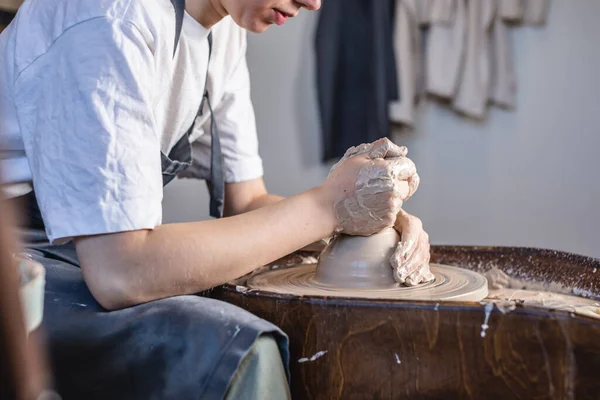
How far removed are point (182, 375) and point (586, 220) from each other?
2.60 meters

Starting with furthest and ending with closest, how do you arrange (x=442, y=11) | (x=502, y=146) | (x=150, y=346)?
1. (x=502, y=146)
2. (x=442, y=11)
3. (x=150, y=346)

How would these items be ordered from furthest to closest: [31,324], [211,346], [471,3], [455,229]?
[455,229]
[471,3]
[211,346]
[31,324]

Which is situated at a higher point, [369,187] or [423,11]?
[423,11]

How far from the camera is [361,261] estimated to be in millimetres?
1285

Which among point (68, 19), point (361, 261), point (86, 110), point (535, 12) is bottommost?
point (361, 261)

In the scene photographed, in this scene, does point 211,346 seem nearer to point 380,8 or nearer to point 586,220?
point 380,8

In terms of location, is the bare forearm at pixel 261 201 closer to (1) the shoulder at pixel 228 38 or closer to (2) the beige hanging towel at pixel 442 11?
(1) the shoulder at pixel 228 38

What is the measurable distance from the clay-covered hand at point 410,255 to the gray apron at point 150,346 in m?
0.39

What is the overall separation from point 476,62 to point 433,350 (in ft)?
7.46

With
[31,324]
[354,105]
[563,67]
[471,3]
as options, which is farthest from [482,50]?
[31,324]

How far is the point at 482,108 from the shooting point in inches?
117

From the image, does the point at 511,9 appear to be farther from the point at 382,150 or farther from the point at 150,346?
the point at 150,346

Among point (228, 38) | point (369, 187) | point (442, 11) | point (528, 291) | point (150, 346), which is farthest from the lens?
point (442, 11)

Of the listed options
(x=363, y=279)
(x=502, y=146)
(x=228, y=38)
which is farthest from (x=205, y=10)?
(x=502, y=146)
